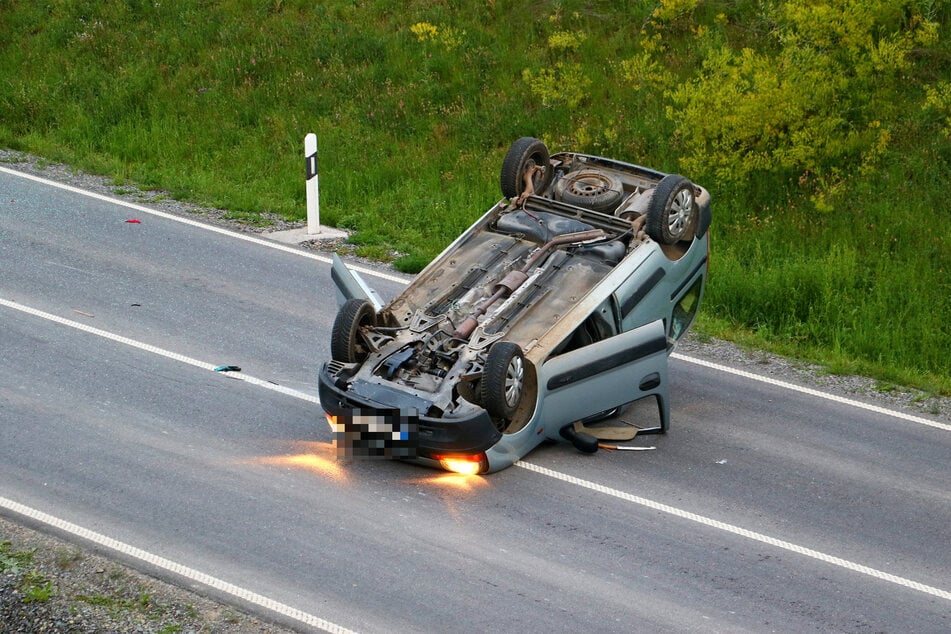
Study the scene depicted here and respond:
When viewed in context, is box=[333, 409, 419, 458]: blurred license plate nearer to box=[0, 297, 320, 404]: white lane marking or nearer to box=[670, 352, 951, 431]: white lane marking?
box=[0, 297, 320, 404]: white lane marking

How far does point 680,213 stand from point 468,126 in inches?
282

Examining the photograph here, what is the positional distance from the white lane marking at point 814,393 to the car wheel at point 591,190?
170cm

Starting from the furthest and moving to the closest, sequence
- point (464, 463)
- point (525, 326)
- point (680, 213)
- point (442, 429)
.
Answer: point (680, 213)
point (525, 326)
point (464, 463)
point (442, 429)

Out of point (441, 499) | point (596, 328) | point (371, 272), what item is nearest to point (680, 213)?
point (596, 328)

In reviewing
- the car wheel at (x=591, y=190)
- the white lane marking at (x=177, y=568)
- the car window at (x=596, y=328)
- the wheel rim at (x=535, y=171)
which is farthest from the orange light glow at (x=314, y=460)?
the wheel rim at (x=535, y=171)

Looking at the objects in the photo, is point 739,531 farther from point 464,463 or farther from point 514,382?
point 464,463

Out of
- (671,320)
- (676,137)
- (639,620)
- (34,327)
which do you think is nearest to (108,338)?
(34,327)

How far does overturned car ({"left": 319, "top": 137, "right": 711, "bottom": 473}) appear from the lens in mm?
8430

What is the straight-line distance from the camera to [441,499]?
8.51 m

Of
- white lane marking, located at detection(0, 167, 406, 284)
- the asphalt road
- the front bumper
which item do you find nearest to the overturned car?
the front bumper

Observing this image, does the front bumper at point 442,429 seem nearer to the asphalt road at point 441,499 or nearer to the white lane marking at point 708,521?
the asphalt road at point 441,499

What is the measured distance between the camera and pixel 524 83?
1772 cm

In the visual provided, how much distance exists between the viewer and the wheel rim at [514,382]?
334 inches

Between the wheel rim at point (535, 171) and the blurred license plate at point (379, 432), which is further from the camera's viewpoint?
the wheel rim at point (535, 171)
